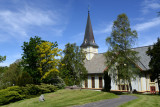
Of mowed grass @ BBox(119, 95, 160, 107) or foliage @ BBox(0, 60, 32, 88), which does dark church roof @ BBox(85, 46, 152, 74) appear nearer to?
mowed grass @ BBox(119, 95, 160, 107)

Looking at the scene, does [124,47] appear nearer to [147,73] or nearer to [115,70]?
[115,70]

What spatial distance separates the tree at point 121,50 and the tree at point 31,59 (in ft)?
48.0

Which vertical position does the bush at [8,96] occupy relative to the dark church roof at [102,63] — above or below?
below

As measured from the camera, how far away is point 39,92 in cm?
2744

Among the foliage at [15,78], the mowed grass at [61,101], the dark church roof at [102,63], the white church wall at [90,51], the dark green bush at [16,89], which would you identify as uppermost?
the white church wall at [90,51]

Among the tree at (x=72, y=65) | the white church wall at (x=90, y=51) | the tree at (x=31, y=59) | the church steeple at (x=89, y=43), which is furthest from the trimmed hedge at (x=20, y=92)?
the church steeple at (x=89, y=43)

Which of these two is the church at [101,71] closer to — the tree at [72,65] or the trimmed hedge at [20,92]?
the tree at [72,65]

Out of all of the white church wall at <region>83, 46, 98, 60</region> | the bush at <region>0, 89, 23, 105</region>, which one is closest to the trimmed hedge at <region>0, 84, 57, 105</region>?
the bush at <region>0, 89, 23, 105</region>

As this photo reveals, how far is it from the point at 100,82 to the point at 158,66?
18.3 m

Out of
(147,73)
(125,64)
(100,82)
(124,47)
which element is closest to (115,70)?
(125,64)

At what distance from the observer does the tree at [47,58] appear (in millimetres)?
30395

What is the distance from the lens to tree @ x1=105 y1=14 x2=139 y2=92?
2695cm

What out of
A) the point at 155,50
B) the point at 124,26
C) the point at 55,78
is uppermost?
the point at 124,26

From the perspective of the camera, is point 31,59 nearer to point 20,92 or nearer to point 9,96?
point 20,92
